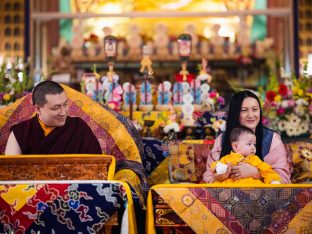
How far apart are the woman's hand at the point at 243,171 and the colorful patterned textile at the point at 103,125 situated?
778 mm

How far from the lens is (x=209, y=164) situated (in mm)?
5238

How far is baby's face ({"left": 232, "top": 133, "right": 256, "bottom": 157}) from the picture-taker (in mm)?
4820

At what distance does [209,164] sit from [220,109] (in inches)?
65.6

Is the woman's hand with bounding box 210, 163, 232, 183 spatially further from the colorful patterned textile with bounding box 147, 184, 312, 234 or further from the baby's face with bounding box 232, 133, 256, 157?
the colorful patterned textile with bounding box 147, 184, 312, 234

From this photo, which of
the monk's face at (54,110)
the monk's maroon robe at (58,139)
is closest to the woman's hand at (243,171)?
the monk's maroon robe at (58,139)

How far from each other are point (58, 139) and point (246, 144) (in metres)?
1.20

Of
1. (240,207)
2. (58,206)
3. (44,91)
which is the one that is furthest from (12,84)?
(240,207)

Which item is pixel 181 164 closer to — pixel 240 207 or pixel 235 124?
pixel 235 124

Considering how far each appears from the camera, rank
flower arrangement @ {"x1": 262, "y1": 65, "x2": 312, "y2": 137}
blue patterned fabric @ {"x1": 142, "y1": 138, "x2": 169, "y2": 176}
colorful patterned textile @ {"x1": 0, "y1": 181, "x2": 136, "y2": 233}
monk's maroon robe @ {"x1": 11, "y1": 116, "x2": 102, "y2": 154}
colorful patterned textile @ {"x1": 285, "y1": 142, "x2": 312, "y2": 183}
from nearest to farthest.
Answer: colorful patterned textile @ {"x1": 0, "y1": 181, "x2": 136, "y2": 233} → monk's maroon robe @ {"x1": 11, "y1": 116, "x2": 102, "y2": 154} → colorful patterned textile @ {"x1": 285, "y1": 142, "x2": 312, "y2": 183} → blue patterned fabric @ {"x1": 142, "y1": 138, "x2": 169, "y2": 176} → flower arrangement @ {"x1": 262, "y1": 65, "x2": 312, "y2": 137}

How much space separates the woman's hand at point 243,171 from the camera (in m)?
4.74

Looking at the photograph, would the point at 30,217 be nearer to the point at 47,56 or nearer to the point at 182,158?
the point at 182,158

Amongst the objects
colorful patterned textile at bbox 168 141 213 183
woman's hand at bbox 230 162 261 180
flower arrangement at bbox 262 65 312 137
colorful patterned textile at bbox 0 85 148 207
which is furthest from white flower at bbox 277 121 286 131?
woman's hand at bbox 230 162 261 180

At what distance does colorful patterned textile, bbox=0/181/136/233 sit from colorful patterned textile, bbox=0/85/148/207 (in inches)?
39.1

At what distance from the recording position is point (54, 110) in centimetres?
506
